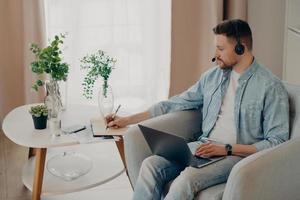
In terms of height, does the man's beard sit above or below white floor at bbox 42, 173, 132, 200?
above

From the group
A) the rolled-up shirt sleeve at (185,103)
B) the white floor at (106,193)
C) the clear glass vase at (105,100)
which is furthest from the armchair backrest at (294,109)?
the white floor at (106,193)

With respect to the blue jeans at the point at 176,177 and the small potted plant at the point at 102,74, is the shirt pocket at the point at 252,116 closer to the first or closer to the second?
the blue jeans at the point at 176,177

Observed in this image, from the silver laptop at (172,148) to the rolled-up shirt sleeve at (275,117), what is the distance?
8.2 inches

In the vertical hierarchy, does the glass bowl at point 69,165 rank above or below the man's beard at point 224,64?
below

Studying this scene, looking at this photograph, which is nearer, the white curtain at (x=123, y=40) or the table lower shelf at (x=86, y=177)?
the table lower shelf at (x=86, y=177)

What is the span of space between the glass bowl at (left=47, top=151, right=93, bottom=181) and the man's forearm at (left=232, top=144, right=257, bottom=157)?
0.92 meters

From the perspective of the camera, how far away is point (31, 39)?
3418 mm

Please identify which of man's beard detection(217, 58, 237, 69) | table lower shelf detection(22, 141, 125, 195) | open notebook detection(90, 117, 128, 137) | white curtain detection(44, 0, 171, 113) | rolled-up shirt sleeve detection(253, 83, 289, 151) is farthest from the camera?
white curtain detection(44, 0, 171, 113)

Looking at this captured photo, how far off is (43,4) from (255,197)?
2.31 metres

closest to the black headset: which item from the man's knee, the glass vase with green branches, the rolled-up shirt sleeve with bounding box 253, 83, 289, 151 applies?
the rolled-up shirt sleeve with bounding box 253, 83, 289, 151

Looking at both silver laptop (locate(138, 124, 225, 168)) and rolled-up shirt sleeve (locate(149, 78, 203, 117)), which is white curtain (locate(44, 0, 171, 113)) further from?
silver laptop (locate(138, 124, 225, 168))

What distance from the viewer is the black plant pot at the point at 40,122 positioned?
2.41 m

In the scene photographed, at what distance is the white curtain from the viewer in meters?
3.59

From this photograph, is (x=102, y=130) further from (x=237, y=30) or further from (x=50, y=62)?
(x=237, y=30)
